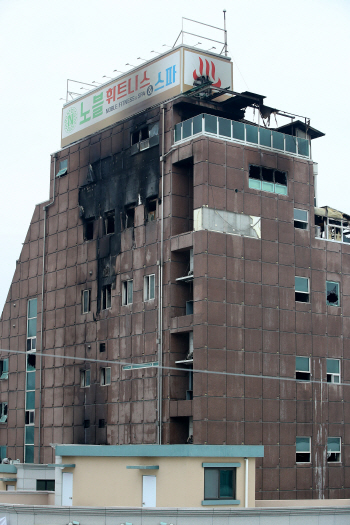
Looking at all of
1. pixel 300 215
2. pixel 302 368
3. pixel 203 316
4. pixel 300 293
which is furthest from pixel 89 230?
pixel 302 368

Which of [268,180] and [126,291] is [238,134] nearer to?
[268,180]

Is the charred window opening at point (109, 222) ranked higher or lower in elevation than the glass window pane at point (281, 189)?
lower

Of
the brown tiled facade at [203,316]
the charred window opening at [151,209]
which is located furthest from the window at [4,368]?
the charred window opening at [151,209]

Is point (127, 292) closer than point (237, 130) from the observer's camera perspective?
No

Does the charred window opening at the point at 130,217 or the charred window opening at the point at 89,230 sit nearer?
the charred window opening at the point at 130,217

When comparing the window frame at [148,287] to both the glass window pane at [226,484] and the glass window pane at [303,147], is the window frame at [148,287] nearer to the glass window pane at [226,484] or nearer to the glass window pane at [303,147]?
the glass window pane at [303,147]

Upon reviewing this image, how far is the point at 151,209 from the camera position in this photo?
221ft

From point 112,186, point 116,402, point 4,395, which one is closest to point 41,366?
point 4,395

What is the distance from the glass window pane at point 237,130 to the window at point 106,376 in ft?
71.3

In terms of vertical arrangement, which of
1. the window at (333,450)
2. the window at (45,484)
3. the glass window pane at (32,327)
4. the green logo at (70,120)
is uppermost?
the green logo at (70,120)

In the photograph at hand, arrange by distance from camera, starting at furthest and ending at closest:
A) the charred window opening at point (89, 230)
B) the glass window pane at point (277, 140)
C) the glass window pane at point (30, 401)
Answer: the glass window pane at point (30, 401), the charred window opening at point (89, 230), the glass window pane at point (277, 140)

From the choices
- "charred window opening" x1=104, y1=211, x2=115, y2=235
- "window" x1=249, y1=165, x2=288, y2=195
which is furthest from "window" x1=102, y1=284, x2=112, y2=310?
"window" x1=249, y1=165, x2=288, y2=195

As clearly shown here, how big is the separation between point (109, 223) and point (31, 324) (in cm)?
1447

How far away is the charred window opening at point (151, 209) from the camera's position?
220ft
